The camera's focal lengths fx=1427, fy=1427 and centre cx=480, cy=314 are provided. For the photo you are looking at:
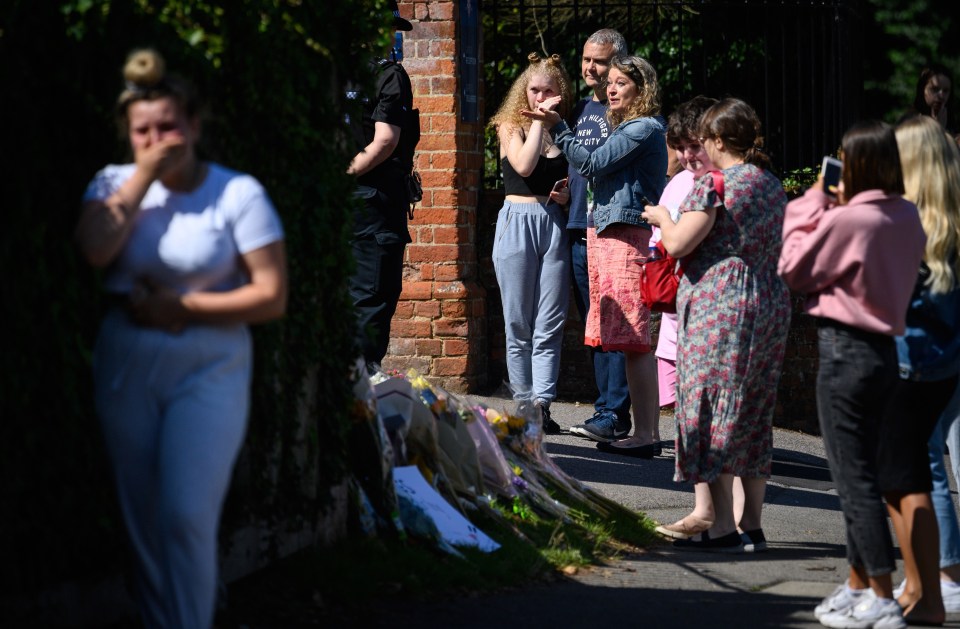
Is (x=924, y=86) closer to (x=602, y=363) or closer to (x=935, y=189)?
(x=602, y=363)

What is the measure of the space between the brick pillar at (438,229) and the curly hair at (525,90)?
1178 millimetres

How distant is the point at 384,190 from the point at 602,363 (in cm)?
172

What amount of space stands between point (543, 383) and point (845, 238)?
383 cm

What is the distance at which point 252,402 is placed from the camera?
4555mm

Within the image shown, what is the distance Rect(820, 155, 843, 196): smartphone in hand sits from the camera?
193 inches

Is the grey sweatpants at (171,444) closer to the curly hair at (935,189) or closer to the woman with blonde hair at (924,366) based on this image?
the woman with blonde hair at (924,366)

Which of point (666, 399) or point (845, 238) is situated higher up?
point (845, 238)

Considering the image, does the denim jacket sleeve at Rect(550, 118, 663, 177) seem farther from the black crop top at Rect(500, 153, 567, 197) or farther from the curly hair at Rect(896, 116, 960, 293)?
the curly hair at Rect(896, 116, 960, 293)

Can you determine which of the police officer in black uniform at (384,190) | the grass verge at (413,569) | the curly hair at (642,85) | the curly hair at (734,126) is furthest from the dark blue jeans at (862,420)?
the police officer in black uniform at (384,190)

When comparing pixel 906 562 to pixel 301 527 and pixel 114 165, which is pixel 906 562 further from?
pixel 114 165

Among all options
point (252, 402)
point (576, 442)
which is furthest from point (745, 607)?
point (576, 442)

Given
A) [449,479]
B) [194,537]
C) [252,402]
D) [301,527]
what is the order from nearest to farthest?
1. [194,537]
2. [252,402]
3. [301,527]
4. [449,479]

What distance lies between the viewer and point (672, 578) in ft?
18.7

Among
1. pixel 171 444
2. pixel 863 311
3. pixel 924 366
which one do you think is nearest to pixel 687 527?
pixel 924 366
